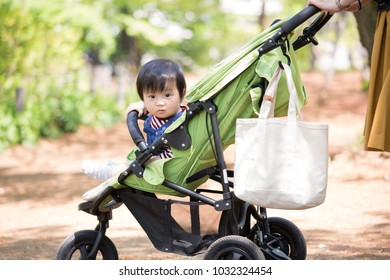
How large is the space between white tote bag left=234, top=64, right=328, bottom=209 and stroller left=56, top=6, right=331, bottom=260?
212 mm

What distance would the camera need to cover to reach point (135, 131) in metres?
3.92

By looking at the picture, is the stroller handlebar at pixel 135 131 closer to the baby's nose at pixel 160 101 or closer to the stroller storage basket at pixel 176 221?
the baby's nose at pixel 160 101

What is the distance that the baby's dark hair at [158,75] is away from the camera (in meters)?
3.86

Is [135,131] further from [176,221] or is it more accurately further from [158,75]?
[176,221]

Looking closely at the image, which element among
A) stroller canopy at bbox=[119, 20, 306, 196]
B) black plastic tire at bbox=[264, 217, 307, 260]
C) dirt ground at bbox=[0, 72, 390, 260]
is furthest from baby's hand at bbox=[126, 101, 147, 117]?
dirt ground at bbox=[0, 72, 390, 260]

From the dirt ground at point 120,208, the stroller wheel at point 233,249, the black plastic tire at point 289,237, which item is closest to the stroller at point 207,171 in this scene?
the stroller wheel at point 233,249

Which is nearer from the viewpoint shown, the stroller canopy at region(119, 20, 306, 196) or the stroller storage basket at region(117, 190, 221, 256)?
the stroller canopy at region(119, 20, 306, 196)

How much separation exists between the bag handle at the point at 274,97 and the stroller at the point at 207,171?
0.22 ft

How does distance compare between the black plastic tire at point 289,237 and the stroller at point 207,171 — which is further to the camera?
the black plastic tire at point 289,237

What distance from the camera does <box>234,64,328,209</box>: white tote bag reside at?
3.37m

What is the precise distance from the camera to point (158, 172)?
379 centimetres

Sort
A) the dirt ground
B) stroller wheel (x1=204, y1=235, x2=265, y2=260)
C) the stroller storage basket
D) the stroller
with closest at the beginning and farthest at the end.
Result: stroller wheel (x1=204, y1=235, x2=265, y2=260)
the stroller
the stroller storage basket
the dirt ground

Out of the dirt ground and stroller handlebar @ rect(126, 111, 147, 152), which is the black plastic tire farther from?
stroller handlebar @ rect(126, 111, 147, 152)

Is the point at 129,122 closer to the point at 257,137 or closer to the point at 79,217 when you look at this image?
the point at 257,137
